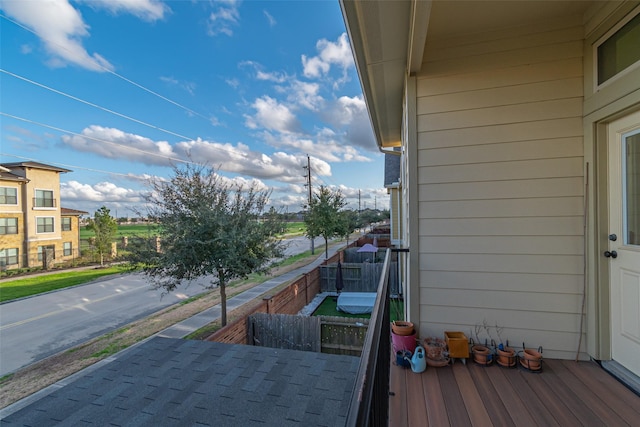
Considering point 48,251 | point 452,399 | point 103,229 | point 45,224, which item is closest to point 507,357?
point 452,399

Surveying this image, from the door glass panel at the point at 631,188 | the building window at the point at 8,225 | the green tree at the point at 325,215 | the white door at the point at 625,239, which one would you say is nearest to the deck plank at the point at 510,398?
the white door at the point at 625,239

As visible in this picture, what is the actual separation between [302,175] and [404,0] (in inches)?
799

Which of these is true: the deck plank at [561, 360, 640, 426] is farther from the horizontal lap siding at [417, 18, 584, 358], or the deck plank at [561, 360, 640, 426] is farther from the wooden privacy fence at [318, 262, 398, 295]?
the wooden privacy fence at [318, 262, 398, 295]

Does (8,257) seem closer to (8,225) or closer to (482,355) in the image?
(8,225)

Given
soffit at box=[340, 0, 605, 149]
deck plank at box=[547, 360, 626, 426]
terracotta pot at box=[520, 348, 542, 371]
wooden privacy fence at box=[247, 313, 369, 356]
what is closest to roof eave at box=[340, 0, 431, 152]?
soffit at box=[340, 0, 605, 149]

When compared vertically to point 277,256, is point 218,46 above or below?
above

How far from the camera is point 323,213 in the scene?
46.1 ft

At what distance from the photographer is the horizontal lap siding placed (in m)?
2.31

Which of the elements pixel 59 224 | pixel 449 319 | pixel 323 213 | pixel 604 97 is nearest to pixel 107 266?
pixel 59 224

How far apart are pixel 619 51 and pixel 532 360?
2.38m

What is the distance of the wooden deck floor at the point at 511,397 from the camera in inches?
65.0

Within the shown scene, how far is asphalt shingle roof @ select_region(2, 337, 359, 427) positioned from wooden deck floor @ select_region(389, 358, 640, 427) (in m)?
0.67

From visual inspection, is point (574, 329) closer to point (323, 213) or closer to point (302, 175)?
point (323, 213)

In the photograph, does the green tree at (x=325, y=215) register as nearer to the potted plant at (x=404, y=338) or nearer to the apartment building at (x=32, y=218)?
the potted plant at (x=404, y=338)
